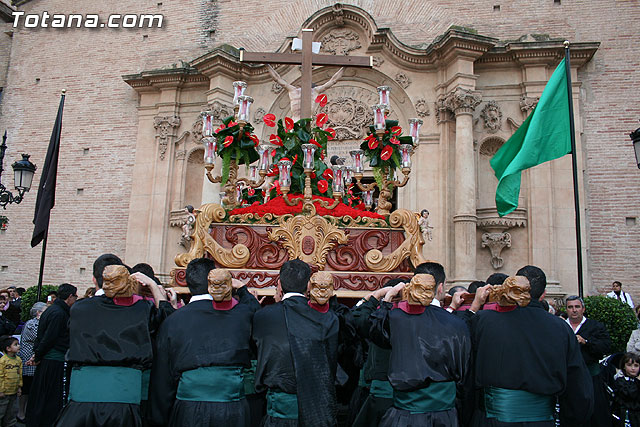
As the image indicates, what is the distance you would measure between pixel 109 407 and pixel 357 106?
1141 centimetres

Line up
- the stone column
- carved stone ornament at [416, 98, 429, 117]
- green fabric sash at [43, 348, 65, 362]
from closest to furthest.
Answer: green fabric sash at [43, 348, 65, 362], the stone column, carved stone ornament at [416, 98, 429, 117]

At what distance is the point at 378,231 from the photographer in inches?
234

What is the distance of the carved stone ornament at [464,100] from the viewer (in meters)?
12.5

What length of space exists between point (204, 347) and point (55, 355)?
3244 millimetres

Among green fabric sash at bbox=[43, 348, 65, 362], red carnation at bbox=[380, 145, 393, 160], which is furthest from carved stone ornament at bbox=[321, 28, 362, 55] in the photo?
green fabric sash at bbox=[43, 348, 65, 362]

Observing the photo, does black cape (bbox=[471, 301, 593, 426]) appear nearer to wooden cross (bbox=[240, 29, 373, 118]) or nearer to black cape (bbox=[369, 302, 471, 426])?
black cape (bbox=[369, 302, 471, 426])

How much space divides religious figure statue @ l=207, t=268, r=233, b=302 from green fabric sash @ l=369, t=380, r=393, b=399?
1.45 metres

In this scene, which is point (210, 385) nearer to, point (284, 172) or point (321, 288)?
point (321, 288)

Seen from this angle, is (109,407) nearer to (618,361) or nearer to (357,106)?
(618,361)

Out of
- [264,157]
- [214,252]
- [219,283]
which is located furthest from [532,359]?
[264,157]

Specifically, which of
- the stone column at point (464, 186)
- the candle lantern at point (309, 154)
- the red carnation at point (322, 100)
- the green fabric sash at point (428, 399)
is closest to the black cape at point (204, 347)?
the green fabric sash at point (428, 399)

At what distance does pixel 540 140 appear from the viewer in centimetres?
814

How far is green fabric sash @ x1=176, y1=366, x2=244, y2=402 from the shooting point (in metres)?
3.72

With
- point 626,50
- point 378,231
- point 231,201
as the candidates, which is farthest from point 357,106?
point 378,231
